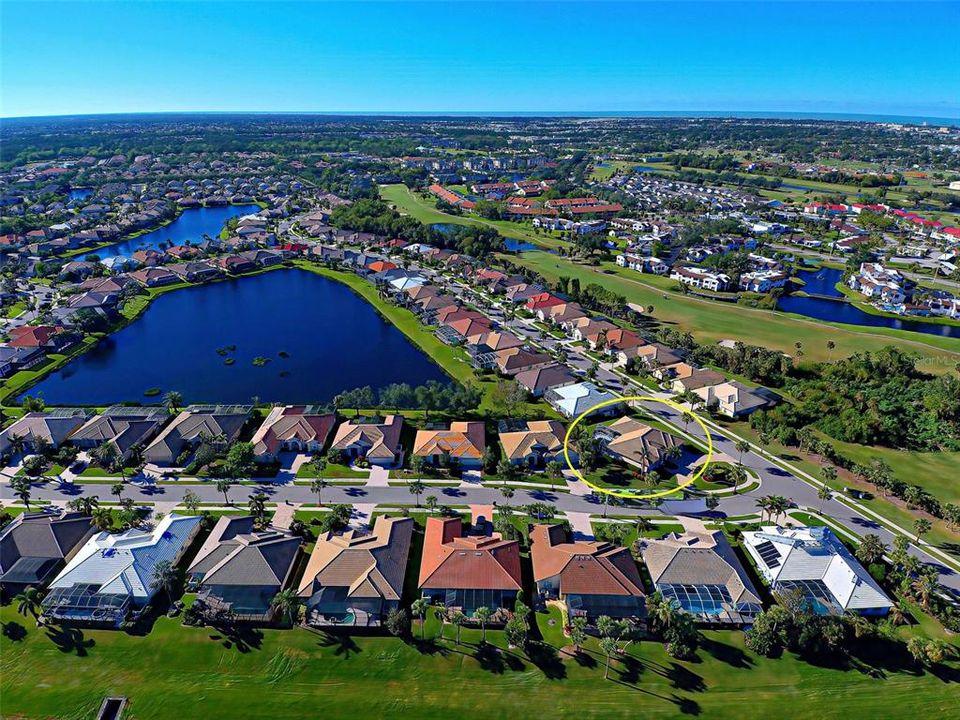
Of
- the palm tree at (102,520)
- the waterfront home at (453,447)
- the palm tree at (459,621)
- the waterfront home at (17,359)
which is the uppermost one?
the waterfront home at (17,359)

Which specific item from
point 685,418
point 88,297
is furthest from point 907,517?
point 88,297

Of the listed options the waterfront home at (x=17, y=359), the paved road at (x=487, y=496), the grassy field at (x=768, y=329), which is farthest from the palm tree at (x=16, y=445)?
the grassy field at (x=768, y=329)

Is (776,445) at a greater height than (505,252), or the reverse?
(505,252)

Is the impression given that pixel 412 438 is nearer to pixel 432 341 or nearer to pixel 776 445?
pixel 432 341

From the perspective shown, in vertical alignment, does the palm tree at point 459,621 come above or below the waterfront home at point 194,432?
below

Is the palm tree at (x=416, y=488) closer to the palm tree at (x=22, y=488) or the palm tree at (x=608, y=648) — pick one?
the palm tree at (x=608, y=648)

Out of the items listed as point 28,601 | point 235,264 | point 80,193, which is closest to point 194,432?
point 28,601
